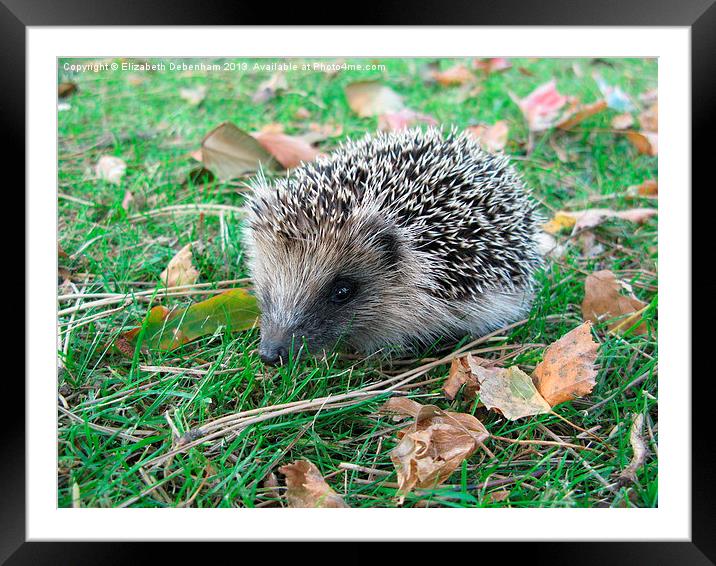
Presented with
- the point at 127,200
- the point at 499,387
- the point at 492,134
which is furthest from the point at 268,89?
the point at 499,387

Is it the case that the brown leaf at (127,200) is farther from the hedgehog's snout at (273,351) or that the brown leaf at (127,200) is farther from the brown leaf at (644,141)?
the brown leaf at (644,141)

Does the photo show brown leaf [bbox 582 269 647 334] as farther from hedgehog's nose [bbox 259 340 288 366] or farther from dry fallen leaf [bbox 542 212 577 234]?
hedgehog's nose [bbox 259 340 288 366]

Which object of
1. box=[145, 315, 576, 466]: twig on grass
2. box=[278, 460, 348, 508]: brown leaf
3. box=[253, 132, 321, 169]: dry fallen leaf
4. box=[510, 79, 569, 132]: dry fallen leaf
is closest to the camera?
box=[278, 460, 348, 508]: brown leaf

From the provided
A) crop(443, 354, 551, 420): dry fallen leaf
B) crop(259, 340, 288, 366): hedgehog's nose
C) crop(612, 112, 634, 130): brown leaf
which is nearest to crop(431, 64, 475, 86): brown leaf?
crop(612, 112, 634, 130): brown leaf

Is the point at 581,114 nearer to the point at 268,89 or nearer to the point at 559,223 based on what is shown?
the point at 559,223
